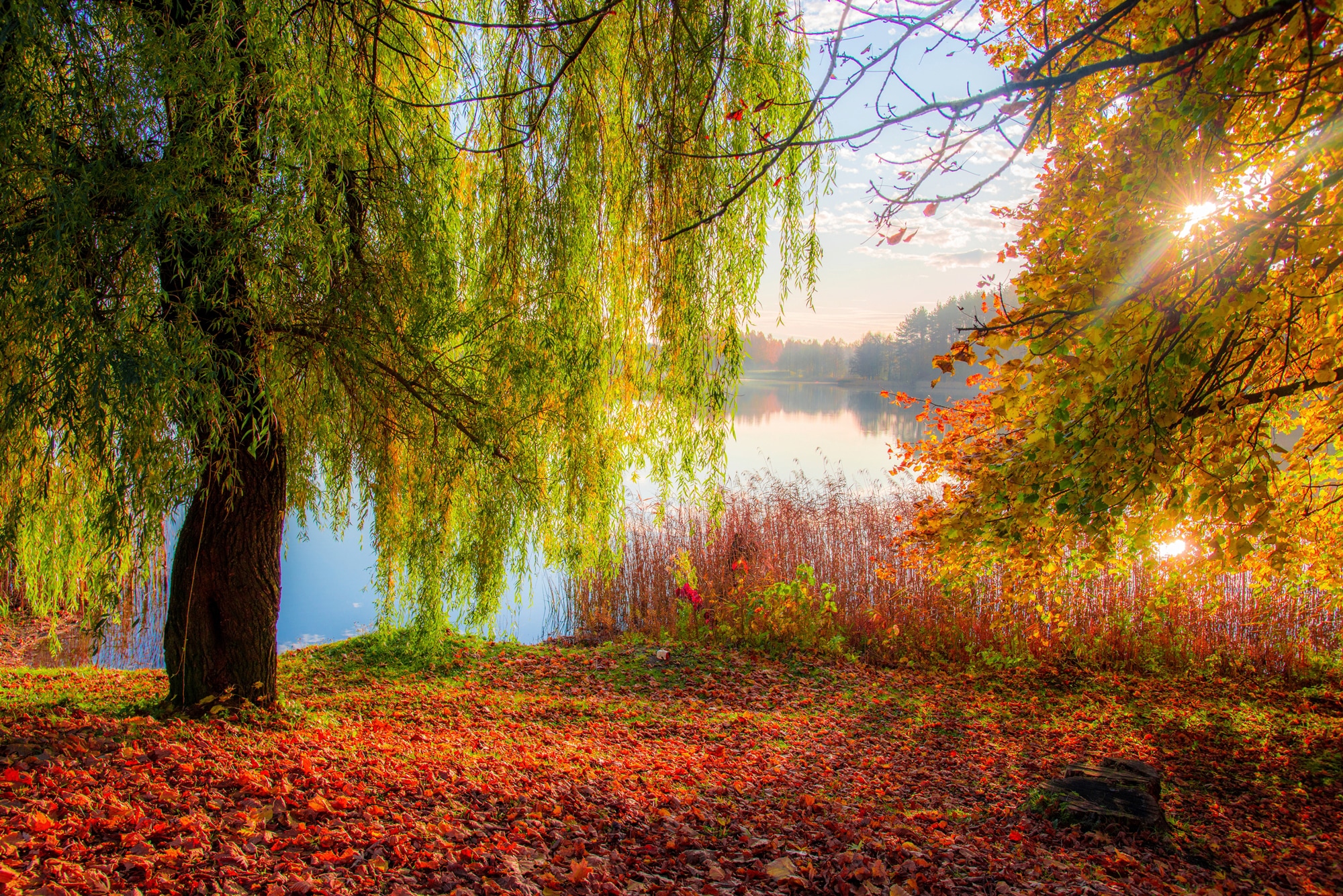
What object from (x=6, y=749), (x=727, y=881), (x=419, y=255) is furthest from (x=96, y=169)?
(x=727, y=881)

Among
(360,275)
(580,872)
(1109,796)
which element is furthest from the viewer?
(1109,796)

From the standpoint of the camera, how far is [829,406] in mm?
42219

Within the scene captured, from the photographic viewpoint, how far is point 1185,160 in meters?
2.56

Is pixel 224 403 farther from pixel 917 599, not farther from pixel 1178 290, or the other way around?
pixel 917 599

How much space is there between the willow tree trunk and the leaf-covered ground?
0.25m

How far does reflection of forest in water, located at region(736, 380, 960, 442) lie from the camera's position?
27703mm

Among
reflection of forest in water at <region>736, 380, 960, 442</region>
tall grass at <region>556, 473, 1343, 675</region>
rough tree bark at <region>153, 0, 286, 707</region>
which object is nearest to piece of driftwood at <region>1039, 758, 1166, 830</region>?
Answer: tall grass at <region>556, 473, 1343, 675</region>

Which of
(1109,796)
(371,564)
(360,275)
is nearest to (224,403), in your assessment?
(360,275)

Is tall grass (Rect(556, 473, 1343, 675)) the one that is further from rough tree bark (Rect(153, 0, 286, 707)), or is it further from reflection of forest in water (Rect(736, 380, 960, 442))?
reflection of forest in water (Rect(736, 380, 960, 442))

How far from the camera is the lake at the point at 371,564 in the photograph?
7.20 metres

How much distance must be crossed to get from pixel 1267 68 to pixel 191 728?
4.74m

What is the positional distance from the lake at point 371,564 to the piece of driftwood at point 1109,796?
96.1 inches

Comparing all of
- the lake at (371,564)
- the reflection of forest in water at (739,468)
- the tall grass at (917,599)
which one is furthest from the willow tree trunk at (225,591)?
the tall grass at (917,599)

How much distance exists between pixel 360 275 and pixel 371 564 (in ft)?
21.5
